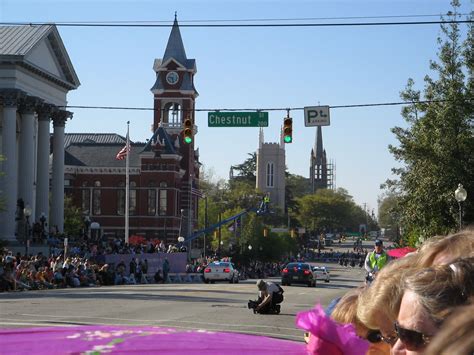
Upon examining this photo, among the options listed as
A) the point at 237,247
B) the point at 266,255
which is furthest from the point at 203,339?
the point at 266,255

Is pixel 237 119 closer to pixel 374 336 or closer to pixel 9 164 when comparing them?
pixel 9 164

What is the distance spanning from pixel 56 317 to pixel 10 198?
135 feet

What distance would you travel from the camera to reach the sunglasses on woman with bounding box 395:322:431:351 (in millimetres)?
2596

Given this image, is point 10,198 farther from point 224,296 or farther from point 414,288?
point 414,288

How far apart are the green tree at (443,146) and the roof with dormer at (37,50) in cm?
2992

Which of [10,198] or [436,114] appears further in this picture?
[10,198]

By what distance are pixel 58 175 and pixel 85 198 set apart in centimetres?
3440

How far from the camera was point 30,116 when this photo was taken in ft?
202

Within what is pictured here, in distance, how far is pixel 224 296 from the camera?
2827 cm

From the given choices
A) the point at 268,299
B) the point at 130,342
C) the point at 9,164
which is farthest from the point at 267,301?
the point at 9,164

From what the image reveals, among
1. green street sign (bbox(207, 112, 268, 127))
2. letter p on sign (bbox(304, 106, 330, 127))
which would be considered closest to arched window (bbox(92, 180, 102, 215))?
green street sign (bbox(207, 112, 268, 127))

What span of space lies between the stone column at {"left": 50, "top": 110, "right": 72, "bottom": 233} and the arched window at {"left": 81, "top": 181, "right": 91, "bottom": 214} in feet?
109

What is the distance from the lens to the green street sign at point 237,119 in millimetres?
33375

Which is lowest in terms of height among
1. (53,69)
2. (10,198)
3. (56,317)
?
(56,317)
